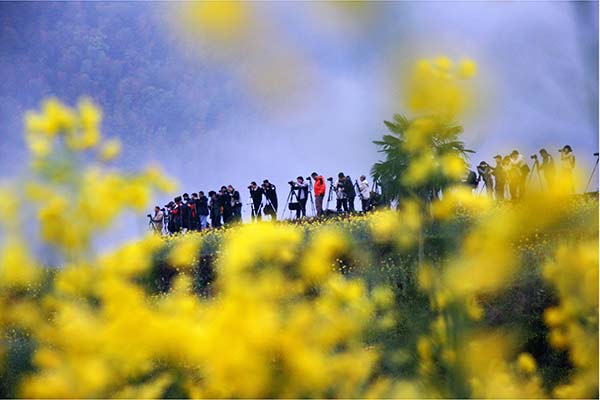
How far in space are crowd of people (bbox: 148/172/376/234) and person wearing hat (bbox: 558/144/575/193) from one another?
960 centimetres

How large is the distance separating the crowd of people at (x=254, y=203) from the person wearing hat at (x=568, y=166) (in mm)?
9601

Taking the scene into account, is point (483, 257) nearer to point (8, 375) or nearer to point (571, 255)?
point (571, 255)

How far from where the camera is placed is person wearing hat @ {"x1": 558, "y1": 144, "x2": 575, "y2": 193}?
3.61 feet

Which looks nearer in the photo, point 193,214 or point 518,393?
point 518,393

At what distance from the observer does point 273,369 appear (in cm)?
111

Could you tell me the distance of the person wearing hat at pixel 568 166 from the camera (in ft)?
3.61

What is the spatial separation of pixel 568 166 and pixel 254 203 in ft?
35.7

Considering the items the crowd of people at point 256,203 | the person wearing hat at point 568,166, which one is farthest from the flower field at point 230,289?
the crowd of people at point 256,203

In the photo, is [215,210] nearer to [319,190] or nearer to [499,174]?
[319,190]

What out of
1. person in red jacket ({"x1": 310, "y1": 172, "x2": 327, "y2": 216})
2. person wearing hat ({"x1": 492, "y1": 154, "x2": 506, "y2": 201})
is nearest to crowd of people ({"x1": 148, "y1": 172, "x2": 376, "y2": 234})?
person in red jacket ({"x1": 310, "y1": 172, "x2": 327, "y2": 216})

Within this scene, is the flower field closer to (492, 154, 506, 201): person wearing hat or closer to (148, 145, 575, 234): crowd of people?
(492, 154, 506, 201): person wearing hat

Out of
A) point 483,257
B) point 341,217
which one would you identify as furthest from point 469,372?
point 341,217

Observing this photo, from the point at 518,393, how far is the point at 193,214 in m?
12.3

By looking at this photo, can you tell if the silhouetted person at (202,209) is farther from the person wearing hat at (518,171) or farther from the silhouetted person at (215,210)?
the person wearing hat at (518,171)
